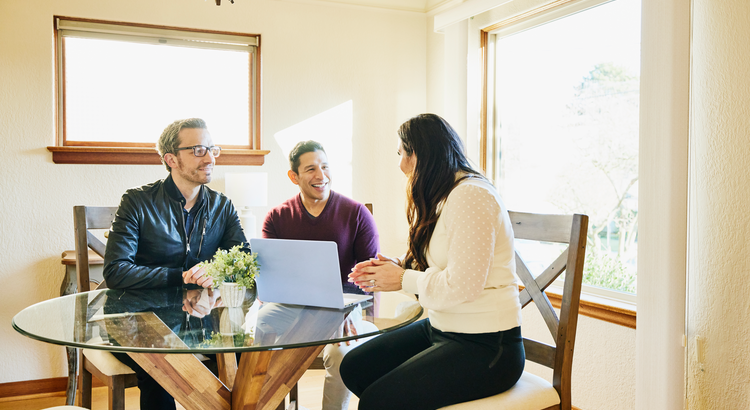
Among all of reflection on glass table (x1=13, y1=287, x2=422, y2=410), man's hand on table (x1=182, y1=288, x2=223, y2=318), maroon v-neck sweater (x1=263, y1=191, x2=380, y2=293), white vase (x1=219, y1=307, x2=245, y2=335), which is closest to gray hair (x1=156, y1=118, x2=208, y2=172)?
maroon v-neck sweater (x1=263, y1=191, x2=380, y2=293)

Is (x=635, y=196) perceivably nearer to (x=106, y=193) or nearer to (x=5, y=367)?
(x=106, y=193)

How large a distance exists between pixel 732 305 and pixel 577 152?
1095 mm

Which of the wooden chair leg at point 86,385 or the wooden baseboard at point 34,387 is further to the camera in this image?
the wooden baseboard at point 34,387

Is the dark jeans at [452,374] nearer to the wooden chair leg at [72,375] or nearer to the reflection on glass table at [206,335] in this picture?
the reflection on glass table at [206,335]

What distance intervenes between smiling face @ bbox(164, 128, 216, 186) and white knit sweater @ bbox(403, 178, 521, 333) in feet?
3.30

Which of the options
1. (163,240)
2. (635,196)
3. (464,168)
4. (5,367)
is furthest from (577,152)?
(5,367)

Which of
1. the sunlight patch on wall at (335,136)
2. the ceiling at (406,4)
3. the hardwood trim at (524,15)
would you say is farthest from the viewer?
the ceiling at (406,4)

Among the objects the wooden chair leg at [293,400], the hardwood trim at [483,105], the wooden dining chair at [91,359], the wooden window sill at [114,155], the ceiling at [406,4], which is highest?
the ceiling at [406,4]

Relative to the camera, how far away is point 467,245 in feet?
4.93

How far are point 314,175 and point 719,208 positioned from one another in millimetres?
1538

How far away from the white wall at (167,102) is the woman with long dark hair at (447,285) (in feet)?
6.56

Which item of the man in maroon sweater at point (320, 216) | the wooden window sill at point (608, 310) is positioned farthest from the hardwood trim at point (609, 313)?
the man in maroon sweater at point (320, 216)

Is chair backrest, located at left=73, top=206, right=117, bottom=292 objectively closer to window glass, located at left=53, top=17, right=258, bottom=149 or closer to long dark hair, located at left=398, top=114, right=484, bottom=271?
window glass, located at left=53, top=17, right=258, bottom=149

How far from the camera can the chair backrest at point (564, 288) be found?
65.4 inches
